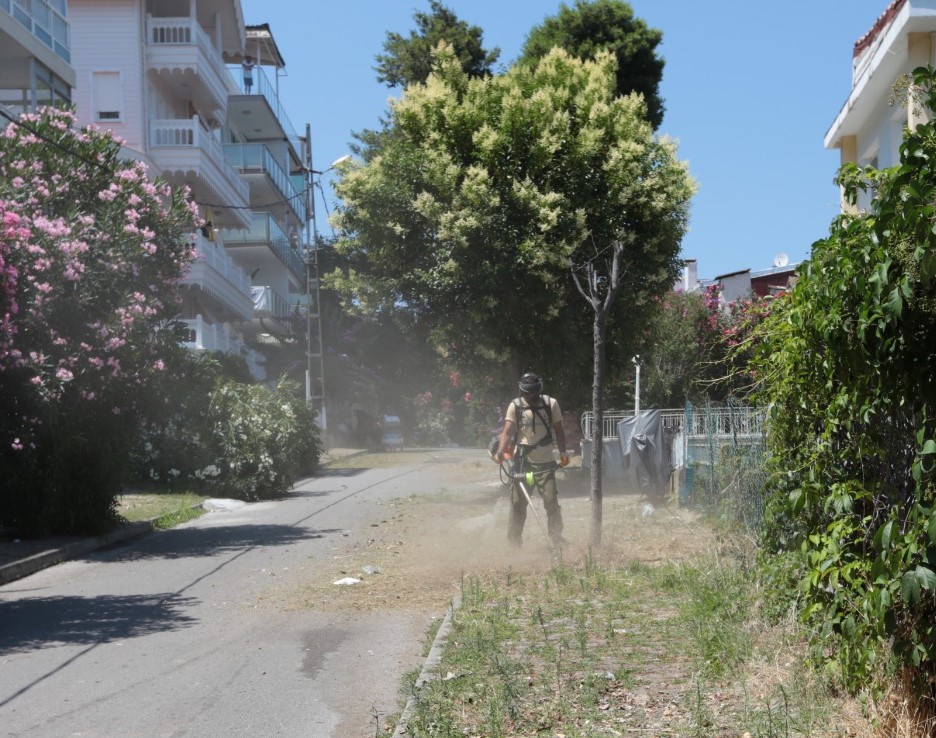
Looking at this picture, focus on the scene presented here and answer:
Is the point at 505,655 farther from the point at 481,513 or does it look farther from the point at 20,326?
the point at 481,513

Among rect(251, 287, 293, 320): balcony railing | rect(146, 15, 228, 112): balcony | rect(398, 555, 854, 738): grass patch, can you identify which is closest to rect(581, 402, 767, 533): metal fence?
rect(398, 555, 854, 738): grass patch

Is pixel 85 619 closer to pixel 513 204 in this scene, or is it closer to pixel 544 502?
pixel 544 502

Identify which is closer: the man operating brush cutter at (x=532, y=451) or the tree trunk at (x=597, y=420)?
the tree trunk at (x=597, y=420)

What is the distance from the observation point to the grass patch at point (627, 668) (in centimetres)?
568

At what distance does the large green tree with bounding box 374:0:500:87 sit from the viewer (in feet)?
108

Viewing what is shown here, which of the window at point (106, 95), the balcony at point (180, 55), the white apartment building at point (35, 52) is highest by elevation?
the balcony at point (180, 55)

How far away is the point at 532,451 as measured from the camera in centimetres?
1258

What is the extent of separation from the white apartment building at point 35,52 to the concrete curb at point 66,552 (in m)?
10.0

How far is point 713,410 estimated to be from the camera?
14.1 m

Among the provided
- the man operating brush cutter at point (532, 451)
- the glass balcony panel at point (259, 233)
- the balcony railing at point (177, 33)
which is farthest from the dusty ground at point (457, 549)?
the glass balcony panel at point (259, 233)

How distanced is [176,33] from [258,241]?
14022mm

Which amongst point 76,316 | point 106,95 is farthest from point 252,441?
point 106,95

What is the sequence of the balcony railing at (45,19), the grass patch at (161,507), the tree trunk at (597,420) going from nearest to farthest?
the tree trunk at (597,420) < the grass patch at (161,507) < the balcony railing at (45,19)

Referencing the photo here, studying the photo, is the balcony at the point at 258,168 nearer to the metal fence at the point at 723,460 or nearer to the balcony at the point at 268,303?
the balcony at the point at 268,303
